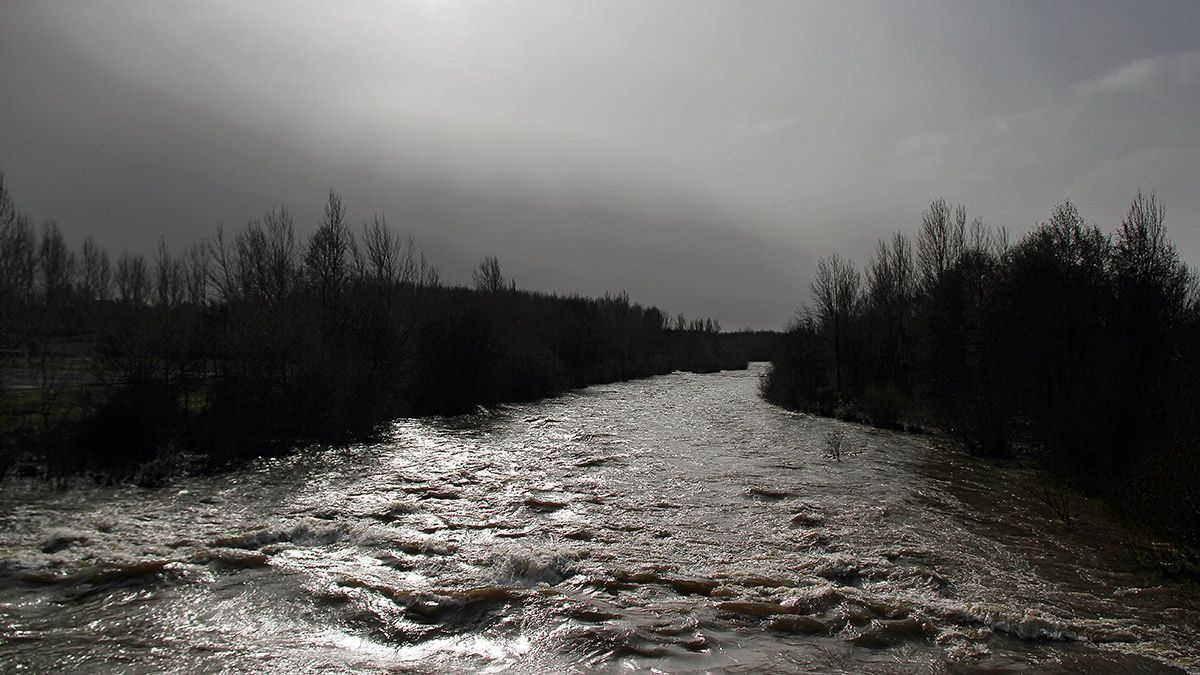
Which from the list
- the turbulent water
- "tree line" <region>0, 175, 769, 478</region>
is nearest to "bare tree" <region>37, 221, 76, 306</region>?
"tree line" <region>0, 175, 769, 478</region>

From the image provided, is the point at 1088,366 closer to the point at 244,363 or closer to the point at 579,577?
the point at 579,577

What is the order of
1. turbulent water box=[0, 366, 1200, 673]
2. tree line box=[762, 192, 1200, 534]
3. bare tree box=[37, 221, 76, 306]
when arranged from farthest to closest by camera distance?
bare tree box=[37, 221, 76, 306], tree line box=[762, 192, 1200, 534], turbulent water box=[0, 366, 1200, 673]

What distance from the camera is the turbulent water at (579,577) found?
592cm

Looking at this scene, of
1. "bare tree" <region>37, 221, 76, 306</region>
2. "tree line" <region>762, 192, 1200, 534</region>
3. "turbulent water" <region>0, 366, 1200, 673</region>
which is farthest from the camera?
"bare tree" <region>37, 221, 76, 306</region>

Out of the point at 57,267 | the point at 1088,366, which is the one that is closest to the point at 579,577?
the point at 1088,366

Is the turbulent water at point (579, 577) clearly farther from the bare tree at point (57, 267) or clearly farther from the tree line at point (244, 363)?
the bare tree at point (57, 267)

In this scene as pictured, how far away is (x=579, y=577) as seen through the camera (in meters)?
7.96

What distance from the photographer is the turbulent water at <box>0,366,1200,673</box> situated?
5918 mm

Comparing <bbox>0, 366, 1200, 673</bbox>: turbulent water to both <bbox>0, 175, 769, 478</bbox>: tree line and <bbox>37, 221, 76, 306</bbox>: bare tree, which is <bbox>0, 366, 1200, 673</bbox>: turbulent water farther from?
<bbox>37, 221, 76, 306</bbox>: bare tree

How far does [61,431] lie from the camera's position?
1380 centimetres

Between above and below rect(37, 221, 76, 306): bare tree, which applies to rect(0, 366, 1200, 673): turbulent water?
below

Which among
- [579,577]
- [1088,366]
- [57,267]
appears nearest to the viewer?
Answer: [579,577]

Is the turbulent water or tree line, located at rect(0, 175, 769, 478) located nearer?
the turbulent water

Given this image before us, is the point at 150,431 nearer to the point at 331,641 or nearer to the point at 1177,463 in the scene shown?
the point at 331,641
